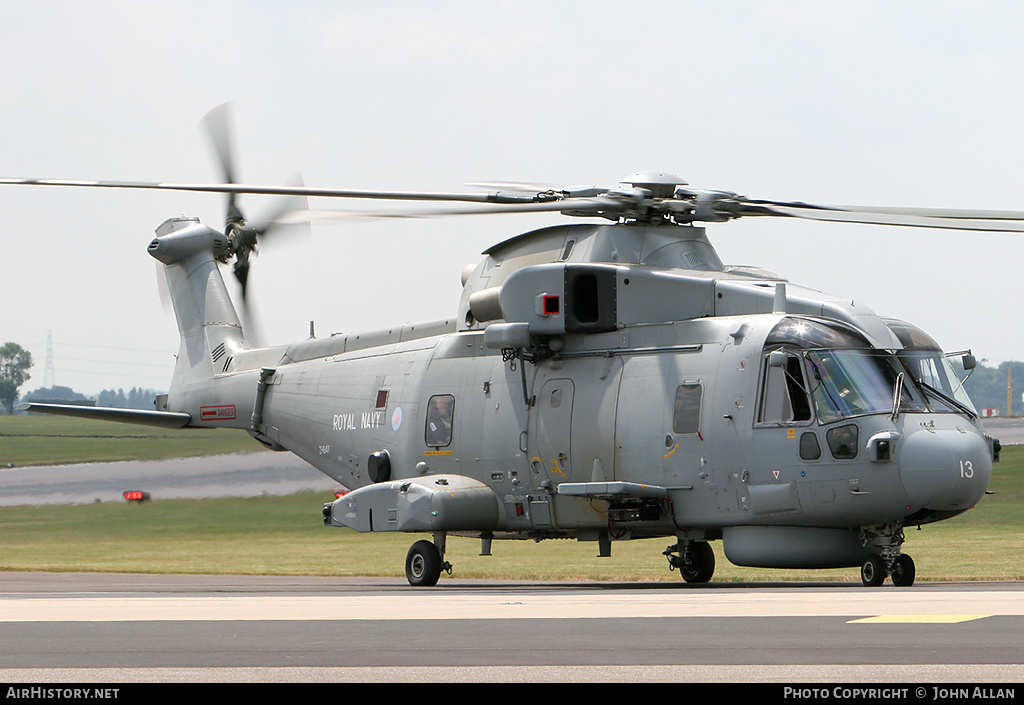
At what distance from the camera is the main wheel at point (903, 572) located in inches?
628

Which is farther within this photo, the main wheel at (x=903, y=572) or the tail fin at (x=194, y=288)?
the tail fin at (x=194, y=288)

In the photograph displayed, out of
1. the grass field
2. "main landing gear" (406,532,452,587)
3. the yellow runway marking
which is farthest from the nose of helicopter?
the grass field

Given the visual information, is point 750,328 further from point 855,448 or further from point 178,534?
point 178,534

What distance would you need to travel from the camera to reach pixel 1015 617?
10.1m

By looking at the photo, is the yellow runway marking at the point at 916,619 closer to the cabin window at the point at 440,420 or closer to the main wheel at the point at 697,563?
the main wheel at the point at 697,563

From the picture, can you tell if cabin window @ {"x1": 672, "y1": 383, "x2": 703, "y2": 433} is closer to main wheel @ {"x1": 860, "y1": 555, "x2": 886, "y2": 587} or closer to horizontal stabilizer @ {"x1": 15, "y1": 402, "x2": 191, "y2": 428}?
main wheel @ {"x1": 860, "y1": 555, "x2": 886, "y2": 587}

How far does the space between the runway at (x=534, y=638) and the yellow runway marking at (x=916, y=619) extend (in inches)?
0.6

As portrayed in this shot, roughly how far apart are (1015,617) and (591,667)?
406 cm

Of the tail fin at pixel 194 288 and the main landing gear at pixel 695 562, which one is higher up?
the tail fin at pixel 194 288

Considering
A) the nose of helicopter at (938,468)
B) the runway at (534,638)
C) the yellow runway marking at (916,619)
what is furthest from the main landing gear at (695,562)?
the yellow runway marking at (916,619)

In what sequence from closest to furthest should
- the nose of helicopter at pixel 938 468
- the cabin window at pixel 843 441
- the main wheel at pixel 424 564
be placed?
the nose of helicopter at pixel 938 468 < the cabin window at pixel 843 441 < the main wheel at pixel 424 564

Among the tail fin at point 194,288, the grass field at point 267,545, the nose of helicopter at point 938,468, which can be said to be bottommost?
the grass field at point 267,545

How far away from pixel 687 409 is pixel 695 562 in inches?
131
